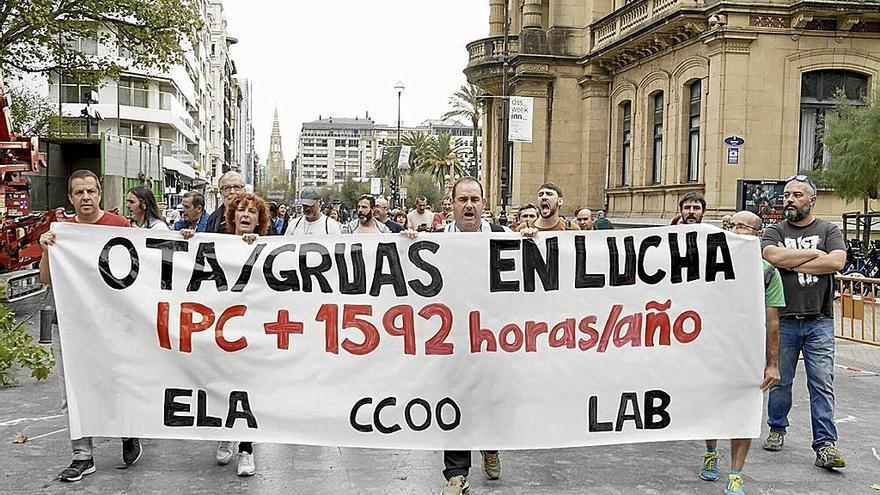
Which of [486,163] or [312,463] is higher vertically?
[486,163]

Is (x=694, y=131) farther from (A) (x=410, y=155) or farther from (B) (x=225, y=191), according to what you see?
(A) (x=410, y=155)

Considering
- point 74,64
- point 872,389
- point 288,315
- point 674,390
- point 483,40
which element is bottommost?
point 872,389

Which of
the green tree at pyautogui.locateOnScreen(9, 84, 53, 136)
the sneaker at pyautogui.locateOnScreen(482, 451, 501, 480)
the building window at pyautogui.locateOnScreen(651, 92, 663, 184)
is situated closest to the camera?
the sneaker at pyautogui.locateOnScreen(482, 451, 501, 480)

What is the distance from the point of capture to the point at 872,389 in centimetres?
988

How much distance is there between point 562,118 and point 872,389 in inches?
978

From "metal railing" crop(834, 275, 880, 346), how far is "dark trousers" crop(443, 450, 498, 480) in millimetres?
8315

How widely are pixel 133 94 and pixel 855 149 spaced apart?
5226cm

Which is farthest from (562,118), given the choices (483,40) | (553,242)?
(553,242)

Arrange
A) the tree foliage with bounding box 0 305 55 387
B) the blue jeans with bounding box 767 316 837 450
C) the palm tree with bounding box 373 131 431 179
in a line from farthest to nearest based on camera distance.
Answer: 1. the palm tree with bounding box 373 131 431 179
2. the tree foliage with bounding box 0 305 55 387
3. the blue jeans with bounding box 767 316 837 450

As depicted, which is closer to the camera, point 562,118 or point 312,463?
point 312,463

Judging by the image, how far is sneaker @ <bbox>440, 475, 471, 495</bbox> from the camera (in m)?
5.62

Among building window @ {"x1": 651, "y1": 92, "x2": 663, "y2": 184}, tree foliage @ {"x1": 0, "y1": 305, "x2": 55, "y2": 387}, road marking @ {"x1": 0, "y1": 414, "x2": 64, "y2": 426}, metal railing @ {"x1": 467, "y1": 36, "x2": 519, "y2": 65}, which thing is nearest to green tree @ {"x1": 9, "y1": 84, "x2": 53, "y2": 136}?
metal railing @ {"x1": 467, "y1": 36, "x2": 519, "y2": 65}

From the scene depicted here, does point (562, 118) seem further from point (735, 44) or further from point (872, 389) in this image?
point (872, 389)

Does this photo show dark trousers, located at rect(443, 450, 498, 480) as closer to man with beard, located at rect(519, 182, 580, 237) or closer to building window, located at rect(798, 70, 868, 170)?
man with beard, located at rect(519, 182, 580, 237)
